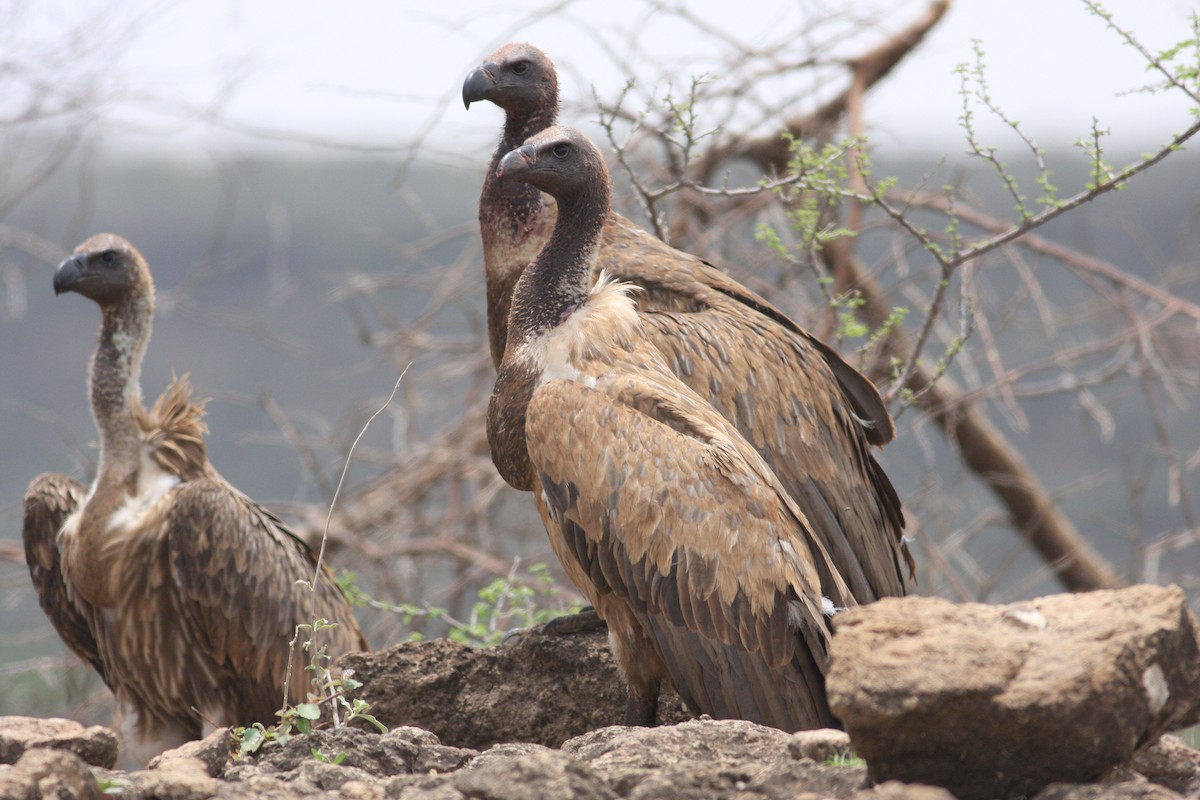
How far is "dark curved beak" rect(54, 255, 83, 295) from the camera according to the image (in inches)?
243

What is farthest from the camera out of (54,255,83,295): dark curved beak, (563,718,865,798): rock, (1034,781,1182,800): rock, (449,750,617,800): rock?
(54,255,83,295): dark curved beak

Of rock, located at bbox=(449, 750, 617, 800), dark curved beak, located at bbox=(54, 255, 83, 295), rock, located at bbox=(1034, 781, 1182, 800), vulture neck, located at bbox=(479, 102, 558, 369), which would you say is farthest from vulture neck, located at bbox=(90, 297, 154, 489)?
rock, located at bbox=(1034, 781, 1182, 800)

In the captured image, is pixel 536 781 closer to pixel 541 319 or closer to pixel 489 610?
pixel 541 319

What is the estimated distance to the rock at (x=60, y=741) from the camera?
2994mm

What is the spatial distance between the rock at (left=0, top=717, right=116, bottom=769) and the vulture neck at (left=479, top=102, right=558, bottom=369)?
2600 millimetres

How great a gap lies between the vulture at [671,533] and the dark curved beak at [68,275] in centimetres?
265

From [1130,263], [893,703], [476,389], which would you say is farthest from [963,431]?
[1130,263]

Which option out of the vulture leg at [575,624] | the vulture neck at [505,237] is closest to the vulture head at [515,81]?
the vulture neck at [505,237]

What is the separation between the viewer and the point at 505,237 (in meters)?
5.49

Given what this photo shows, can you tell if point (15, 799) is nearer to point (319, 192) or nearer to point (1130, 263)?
point (1130, 263)

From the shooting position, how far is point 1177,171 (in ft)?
49.8

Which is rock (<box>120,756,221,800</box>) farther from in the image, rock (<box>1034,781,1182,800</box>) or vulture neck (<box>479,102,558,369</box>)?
vulture neck (<box>479,102,558,369</box>)

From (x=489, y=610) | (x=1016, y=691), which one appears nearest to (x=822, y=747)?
(x=1016, y=691)

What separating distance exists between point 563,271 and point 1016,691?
256 centimetres
